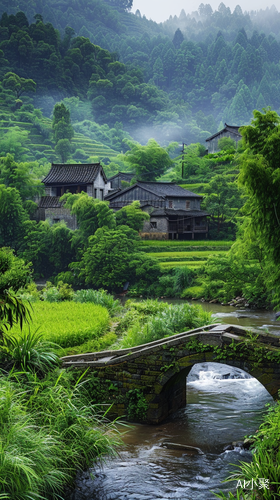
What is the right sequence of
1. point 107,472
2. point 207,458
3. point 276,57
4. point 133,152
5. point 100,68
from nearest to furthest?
1. point 107,472
2. point 207,458
3. point 133,152
4. point 100,68
5. point 276,57

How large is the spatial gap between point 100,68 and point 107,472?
105 m

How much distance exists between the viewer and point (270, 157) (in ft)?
45.9

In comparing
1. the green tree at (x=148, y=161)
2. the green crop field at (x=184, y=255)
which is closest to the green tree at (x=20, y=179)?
the green tree at (x=148, y=161)

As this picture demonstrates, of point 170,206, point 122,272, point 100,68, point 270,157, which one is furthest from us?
point 100,68

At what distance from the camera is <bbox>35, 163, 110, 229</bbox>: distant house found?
48188mm

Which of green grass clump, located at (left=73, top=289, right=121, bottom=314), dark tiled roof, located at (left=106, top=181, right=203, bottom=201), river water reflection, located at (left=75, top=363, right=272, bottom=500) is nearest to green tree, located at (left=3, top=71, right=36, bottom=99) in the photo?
dark tiled roof, located at (left=106, top=181, right=203, bottom=201)

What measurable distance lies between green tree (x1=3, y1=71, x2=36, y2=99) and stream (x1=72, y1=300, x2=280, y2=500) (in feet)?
263

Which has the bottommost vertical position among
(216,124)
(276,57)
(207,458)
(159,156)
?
(207,458)

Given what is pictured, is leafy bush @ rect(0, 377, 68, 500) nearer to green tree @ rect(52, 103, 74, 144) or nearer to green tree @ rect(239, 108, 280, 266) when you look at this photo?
green tree @ rect(239, 108, 280, 266)

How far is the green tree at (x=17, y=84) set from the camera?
3334 inches

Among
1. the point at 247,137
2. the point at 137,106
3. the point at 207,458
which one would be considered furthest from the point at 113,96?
the point at 207,458

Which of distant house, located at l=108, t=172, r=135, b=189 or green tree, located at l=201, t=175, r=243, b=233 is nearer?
green tree, located at l=201, t=175, r=243, b=233

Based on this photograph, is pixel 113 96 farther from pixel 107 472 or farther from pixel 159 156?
pixel 107 472

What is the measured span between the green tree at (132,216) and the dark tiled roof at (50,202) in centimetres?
666
